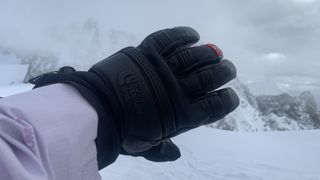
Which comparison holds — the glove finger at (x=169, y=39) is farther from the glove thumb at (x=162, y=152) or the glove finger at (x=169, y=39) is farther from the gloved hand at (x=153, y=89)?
the glove thumb at (x=162, y=152)

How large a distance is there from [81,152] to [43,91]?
231 mm

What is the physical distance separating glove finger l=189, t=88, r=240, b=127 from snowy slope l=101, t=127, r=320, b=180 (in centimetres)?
290

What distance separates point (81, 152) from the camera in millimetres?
748

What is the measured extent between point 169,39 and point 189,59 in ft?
0.32

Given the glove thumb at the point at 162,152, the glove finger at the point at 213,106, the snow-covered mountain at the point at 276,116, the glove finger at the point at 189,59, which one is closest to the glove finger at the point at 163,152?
the glove thumb at the point at 162,152

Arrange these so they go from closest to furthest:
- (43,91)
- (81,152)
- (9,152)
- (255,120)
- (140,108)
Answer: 1. (9,152)
2. (81,152)
3. (43,91)
4. (140,108)
5. (255,120)

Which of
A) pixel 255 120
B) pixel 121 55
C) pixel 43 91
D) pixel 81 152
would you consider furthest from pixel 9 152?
pixel 255 120

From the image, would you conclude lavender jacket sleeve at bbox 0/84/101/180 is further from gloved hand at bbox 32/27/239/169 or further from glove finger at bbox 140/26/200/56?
glove finger at bbox 140/26/200/56

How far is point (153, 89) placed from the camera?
99 centimetres

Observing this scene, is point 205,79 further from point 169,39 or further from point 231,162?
point 231,162

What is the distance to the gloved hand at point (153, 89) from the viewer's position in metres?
0.95

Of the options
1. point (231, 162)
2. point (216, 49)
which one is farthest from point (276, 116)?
point (216, 49)

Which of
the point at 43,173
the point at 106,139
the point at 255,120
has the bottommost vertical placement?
the point at 255,120

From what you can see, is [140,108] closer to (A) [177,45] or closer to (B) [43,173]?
(A) [177,45]
